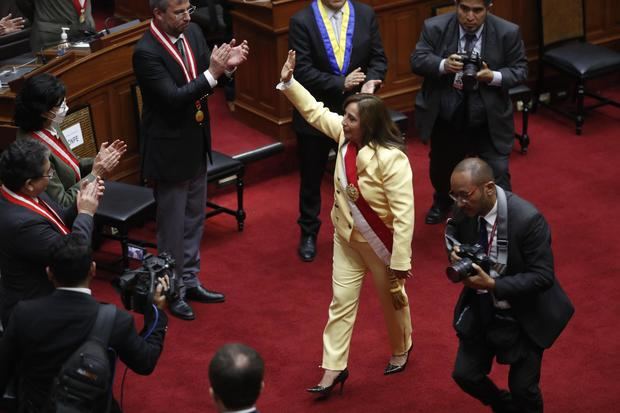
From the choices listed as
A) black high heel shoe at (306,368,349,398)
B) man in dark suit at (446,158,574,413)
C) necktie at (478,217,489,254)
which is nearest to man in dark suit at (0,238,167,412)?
man in dark suit at (446,158,574,413)

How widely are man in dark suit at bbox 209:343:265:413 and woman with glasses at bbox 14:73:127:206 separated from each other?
1.75m

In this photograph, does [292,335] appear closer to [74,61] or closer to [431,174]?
[431,174]

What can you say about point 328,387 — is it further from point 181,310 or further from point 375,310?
point 181,310

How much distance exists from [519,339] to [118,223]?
2435 millimetres

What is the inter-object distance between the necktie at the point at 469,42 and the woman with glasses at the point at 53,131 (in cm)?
218

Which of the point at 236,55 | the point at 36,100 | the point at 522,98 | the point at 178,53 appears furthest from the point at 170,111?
the point at 522,98

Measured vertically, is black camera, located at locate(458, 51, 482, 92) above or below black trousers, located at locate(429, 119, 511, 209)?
above

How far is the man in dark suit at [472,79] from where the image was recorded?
5992mm

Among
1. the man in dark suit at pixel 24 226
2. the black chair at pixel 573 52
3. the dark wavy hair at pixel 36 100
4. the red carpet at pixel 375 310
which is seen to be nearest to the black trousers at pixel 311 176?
the red carpet at pixel 375 310

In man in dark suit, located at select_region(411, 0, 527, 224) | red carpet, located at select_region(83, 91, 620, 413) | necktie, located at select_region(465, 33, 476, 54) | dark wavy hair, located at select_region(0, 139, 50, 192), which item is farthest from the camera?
necktie, located at select_region(465, 33, 476, 54)

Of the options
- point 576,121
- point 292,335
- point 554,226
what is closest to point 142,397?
point 292,335

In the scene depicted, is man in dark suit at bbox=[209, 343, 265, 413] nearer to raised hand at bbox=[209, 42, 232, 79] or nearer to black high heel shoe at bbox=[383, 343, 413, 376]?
black high heel shoe at bbox=[383, 343, 413, 376]

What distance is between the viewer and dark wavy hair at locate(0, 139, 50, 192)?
13.7 feet

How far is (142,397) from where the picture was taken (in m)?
5.11
